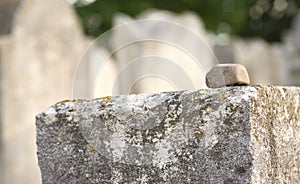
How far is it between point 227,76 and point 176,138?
8.9 inches

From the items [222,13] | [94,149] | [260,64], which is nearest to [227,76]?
[94,149]

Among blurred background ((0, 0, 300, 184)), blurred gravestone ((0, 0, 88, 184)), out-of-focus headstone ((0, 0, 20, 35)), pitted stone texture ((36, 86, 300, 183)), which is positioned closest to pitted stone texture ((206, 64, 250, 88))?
pitted stone texture ((36, 86, 300, 183))

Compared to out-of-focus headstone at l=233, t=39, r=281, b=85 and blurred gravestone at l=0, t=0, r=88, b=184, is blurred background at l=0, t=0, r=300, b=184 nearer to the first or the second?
blurred gravestone at l=0, t=0, r=88, b=184

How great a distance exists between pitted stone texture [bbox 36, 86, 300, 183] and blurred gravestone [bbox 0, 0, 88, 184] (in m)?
2.86

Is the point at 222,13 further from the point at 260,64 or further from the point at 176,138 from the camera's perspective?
the point at 176,138

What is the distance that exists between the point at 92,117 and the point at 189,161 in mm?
267

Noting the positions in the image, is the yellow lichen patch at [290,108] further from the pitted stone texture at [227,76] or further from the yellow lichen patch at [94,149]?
the yellow lichen patch at [94,149]

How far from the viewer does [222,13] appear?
56.2 ft

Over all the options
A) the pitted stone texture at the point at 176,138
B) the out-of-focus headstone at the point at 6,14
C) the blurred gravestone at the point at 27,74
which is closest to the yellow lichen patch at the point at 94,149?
the pitted stone texture at the point at 176,138

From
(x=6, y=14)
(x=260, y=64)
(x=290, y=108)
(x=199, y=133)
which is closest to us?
(x=199, y=133)

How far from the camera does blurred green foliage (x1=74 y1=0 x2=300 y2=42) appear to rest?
15930 mm

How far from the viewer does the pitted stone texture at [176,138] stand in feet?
4.94

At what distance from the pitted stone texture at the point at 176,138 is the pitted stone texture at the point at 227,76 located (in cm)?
10

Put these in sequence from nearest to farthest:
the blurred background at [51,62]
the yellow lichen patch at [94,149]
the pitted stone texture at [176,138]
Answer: the pitted stone texture at [176,138] → the yellow lichen patch at [94,149] → the blurred background at [51,62]
